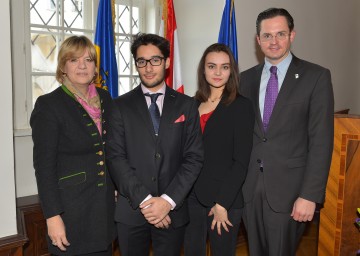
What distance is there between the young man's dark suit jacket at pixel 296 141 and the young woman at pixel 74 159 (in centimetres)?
80

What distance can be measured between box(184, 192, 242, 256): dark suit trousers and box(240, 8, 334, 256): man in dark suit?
0.14 meters

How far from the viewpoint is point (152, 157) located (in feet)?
6.01

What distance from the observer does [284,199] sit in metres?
1.99

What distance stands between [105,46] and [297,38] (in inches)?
118

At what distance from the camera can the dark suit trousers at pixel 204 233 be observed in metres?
2.02

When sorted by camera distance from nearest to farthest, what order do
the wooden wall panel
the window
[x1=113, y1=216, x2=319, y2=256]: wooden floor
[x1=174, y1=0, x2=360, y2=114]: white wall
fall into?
the wooden wall panel < the window < [x1=113, y1=216, x2=319, y2=256]: wooden floor < [x1=174, y1=0, x2=360, y2=114]: white wall

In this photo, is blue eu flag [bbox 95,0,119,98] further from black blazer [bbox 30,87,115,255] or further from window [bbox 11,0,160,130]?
black blazer [bbox 30,87,115,255]

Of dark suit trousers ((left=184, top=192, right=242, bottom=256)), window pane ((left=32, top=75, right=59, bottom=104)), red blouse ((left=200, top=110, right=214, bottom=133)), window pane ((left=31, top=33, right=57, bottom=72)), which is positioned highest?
window pane ((left=31, top=33, right=57, bottom=72))

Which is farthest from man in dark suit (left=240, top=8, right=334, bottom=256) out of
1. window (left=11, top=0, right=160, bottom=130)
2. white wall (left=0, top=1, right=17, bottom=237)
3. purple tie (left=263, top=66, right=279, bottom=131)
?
window (left=11, top=0, right=160, bottom=130)

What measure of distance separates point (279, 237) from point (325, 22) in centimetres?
466

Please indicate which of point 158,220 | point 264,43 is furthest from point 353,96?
point 158,220

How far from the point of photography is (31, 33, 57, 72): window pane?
3.10 m

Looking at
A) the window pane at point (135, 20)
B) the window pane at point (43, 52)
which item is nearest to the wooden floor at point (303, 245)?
the window pane at point (43, 52)

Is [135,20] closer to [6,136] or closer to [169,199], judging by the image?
[6,136]
